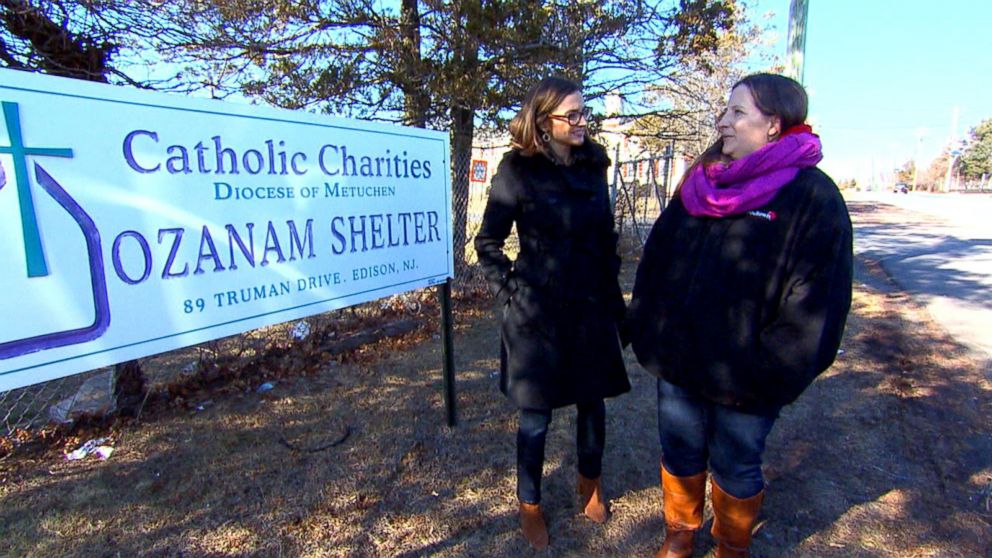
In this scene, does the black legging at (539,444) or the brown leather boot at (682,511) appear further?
the black legging at (539,444)

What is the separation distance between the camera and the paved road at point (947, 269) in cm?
530

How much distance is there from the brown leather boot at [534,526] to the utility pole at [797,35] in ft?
21.2

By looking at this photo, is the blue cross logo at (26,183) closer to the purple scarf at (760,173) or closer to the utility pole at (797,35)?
the purple scarf at (760,173)

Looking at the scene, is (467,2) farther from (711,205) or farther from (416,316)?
(711,205)

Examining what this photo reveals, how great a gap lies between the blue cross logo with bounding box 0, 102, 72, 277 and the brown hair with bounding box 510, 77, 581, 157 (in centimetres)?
145

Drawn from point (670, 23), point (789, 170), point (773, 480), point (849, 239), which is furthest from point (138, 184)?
point (670, 23)

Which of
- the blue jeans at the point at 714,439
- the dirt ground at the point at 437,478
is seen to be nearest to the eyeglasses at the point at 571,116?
the blue jeans at the point at 714,439

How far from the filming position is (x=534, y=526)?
214 cm

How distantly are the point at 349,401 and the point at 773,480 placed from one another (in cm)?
248

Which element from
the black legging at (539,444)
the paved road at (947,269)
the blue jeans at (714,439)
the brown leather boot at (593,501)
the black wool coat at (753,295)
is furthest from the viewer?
the paved road at (947,269)

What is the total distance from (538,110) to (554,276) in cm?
60

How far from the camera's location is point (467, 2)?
4.50m

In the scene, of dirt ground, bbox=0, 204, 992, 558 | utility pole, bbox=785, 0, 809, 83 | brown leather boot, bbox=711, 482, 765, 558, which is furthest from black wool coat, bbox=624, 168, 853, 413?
utility pole, bbox=785, 0, 809, 83

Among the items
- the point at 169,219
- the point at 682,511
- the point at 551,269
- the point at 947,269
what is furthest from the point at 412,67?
the point at 947,269
